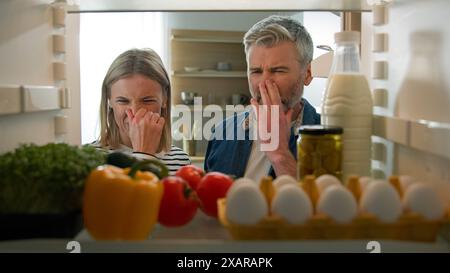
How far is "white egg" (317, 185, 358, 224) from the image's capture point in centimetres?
55

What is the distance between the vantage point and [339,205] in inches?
21.9

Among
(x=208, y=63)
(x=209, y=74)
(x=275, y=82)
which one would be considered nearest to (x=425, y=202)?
(x=275, y=82)

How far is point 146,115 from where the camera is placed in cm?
115

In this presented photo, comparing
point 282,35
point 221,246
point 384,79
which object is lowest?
point 221,246

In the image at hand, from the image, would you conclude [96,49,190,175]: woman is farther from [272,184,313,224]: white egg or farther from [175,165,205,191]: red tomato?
[272,184,313,224]: white egg

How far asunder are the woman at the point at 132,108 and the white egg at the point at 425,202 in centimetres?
65

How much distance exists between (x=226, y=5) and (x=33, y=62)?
0.37 m

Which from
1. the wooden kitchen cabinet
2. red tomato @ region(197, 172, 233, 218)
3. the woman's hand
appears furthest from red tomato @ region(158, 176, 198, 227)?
the wooden kitchen cabinet

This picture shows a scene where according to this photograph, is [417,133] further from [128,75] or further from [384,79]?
[128,75]

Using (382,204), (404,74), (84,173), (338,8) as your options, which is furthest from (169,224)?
(338,8)

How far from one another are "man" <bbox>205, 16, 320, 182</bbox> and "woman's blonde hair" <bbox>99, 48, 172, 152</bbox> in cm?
20

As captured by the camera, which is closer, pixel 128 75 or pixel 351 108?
pixel 351 108

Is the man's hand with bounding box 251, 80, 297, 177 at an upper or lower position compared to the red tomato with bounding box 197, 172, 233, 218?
upper
